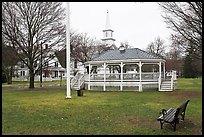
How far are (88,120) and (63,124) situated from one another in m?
1.17

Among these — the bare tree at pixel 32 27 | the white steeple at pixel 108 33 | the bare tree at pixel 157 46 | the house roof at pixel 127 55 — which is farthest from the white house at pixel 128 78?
the white steeple at pixel 108 33

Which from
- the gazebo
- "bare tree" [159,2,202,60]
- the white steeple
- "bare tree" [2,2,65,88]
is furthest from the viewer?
the white steeple

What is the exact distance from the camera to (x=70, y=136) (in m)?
8.13

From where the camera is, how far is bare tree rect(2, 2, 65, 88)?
34141mm

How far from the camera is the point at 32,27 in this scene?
35688mm

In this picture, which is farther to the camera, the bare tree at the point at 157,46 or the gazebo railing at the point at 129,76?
the bare tree at the point at 157,46

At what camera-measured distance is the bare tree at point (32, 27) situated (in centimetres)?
3414

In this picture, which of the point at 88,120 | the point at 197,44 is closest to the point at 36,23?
the point at 197,44

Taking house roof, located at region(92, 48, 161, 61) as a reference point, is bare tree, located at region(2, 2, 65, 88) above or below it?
above

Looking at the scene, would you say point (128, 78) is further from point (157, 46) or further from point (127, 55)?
point (157, 46)

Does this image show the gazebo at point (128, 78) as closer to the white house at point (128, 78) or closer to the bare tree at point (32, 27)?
the white house at point (128, 78)

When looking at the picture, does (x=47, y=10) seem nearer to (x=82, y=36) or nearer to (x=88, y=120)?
(x=88, y=120)

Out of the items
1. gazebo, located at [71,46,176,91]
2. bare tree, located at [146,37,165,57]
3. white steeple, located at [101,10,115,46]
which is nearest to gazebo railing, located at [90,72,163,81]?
gazebo, located at [71,46,176,91]

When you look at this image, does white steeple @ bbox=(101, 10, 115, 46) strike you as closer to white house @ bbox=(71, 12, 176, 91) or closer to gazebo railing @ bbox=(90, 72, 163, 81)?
white house @ bbox=(71, 12, 176, 91)
